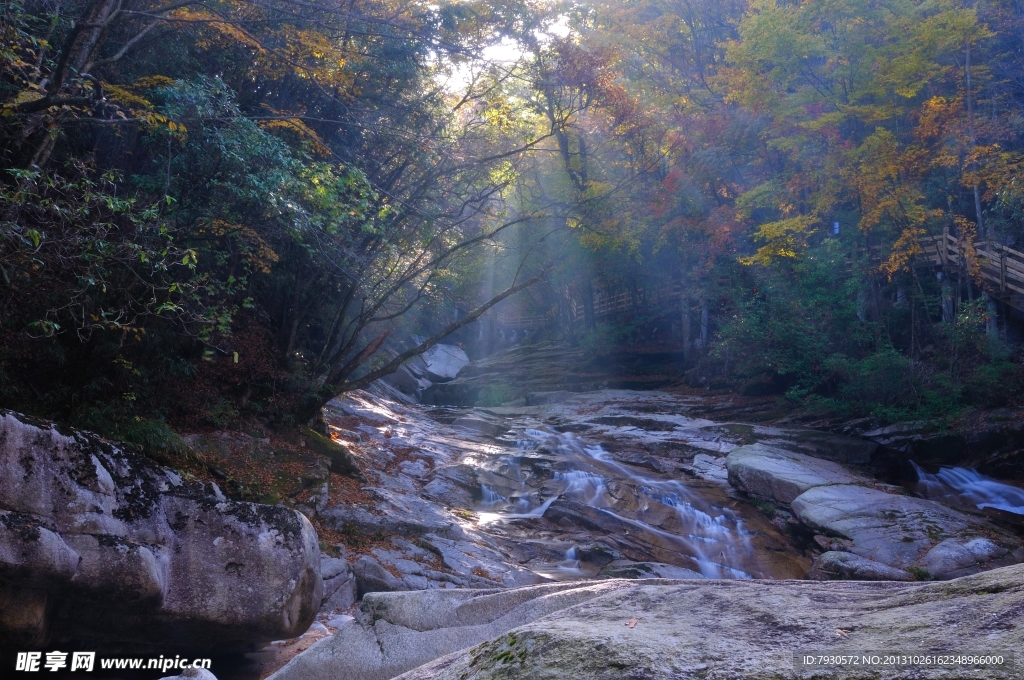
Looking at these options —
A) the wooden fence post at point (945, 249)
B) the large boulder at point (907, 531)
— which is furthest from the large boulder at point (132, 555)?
the wooden fence post at point (945, 249)

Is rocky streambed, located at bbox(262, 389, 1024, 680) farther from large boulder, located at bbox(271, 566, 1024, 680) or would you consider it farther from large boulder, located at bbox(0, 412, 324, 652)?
large boulder, located at bbox(0, 412, 324, 652)

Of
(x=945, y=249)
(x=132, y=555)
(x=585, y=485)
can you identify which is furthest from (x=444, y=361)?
(x=132, y=555)

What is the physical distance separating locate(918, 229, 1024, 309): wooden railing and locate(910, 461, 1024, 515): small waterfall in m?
5.99

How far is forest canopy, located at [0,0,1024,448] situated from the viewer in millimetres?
8117

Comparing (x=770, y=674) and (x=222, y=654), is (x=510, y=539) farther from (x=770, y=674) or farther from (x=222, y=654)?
(x=770, y=674)

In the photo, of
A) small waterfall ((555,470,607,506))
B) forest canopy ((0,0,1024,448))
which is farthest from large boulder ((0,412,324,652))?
small waterfall ((555,470,607,506))

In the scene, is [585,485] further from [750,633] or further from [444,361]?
[444,361]

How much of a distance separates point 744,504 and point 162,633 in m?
12.2

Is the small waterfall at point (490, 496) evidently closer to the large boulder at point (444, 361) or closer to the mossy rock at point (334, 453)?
the mossy rock at point (334, 453)

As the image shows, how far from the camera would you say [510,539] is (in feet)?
41.3

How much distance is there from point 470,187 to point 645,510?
7.99m

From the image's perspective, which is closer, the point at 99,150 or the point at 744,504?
the point at 99,150

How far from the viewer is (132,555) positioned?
17.4 feet

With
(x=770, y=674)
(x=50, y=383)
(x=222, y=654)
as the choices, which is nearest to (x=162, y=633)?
(x=222, y=654)
